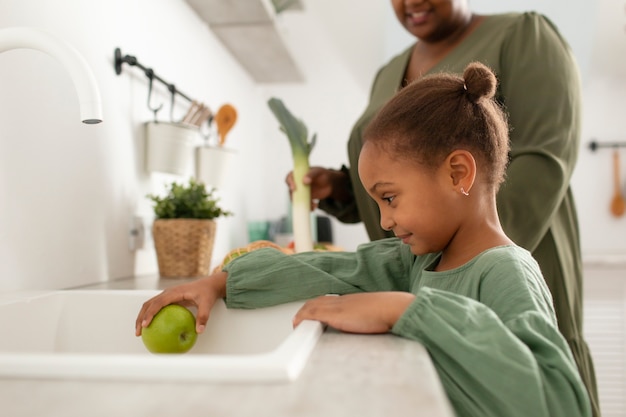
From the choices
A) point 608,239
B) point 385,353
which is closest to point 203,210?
point 385,353

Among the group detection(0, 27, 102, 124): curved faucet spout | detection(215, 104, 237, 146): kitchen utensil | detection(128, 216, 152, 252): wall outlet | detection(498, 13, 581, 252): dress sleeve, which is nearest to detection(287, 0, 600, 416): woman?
detection(498, 13, 581, 252): dress sleeve

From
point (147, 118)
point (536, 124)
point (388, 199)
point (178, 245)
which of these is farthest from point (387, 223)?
point (147, 118)

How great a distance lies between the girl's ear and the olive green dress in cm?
23

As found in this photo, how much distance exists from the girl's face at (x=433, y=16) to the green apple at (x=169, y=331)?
2.47ft

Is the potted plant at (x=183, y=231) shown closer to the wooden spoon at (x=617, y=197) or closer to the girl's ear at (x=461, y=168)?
the girl's ear at (x=461, y=168)

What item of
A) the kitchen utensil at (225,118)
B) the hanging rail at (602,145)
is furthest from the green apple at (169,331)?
the hanging rail at (602,145)

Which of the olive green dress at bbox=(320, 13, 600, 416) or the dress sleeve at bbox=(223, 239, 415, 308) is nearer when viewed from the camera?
the dress sleeve at bbox=(223, 239, 415, 308)

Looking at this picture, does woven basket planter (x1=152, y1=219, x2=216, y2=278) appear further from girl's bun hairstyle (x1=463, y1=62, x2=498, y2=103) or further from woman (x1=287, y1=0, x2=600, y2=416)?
girl's bun hairstyle (x1=463, y1=62, x2=498, y2=103)

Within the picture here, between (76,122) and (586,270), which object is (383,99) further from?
(586,270)

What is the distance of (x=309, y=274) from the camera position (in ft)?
2.85

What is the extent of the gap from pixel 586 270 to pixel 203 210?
1776 millimetres

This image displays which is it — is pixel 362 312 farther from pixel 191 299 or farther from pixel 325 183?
pixel 325 183

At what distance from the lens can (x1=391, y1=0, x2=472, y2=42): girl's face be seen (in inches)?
46.4

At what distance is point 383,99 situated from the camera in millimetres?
1309
